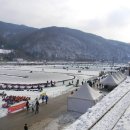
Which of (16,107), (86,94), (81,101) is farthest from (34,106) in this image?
(86,94)

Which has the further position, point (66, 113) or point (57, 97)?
point (57, 97)

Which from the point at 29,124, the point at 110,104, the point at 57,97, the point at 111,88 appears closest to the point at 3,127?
the point at 29,124

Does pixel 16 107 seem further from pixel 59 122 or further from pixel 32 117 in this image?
pixel 59 122

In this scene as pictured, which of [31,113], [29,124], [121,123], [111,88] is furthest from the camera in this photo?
[111,88]

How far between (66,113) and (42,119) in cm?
302

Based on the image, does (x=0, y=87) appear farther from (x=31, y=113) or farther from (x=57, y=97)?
(x=31, y=113)

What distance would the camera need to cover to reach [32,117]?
75.8 feet

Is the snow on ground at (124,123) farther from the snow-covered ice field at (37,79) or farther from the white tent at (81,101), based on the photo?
the snow-covered ice field at (37,79)

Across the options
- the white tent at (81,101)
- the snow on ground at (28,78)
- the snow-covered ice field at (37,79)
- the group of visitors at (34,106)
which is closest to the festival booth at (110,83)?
the snow-covered ice field at (37,79)

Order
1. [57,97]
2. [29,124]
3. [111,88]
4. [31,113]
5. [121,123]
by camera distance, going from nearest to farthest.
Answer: [121,123]
[29,124]
[31,113]
[57,97]
[111,88]

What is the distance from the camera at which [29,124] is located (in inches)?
827

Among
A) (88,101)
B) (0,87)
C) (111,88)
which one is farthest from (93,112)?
(0,87)

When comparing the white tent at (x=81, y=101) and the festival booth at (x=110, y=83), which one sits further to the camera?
the festival booth at (x=110, y=83)

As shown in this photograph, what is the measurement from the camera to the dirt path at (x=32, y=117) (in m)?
20.8
